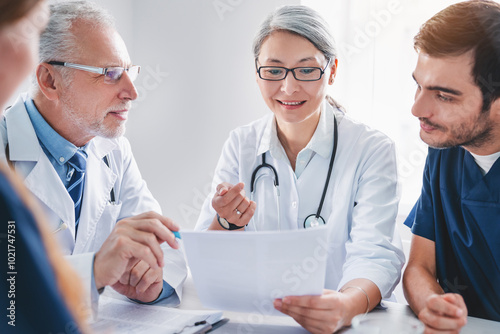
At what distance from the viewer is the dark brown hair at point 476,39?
1.37 meters

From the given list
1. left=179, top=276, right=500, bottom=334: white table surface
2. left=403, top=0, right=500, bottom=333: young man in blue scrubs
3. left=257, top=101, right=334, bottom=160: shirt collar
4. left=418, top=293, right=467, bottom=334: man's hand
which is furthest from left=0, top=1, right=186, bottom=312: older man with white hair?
left=403, top=0, right=500, bottom=333: young man in blue scrubs

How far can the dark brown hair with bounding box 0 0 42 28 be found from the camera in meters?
0.41

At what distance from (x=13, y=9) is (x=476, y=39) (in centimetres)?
132

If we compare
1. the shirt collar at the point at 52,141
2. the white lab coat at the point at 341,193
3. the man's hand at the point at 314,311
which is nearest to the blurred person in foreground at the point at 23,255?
the man's hand at the point at 314,311

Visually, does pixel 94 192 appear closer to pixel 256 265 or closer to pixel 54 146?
pixel 54 146

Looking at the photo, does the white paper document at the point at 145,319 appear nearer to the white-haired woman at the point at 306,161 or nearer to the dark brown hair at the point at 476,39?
the white-haired woman at the point at 306,161

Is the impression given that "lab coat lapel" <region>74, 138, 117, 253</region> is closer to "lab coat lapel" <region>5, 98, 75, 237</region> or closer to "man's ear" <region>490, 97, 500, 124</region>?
"lab coat lapel" <region>5, 98, 75, 237</region>

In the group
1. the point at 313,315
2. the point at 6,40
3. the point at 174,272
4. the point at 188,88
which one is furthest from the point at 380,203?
the point at 188,88

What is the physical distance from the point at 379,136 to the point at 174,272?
0.87 m

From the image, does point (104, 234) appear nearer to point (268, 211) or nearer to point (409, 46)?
point (268, 211)

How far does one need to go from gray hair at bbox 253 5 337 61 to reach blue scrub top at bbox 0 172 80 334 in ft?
4.63

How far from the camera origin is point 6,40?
1.41ft

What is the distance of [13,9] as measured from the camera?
42cm

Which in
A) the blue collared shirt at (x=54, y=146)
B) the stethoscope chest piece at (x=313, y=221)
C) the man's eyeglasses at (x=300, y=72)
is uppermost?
the man's eyeglasses at (x=300, y=72)
